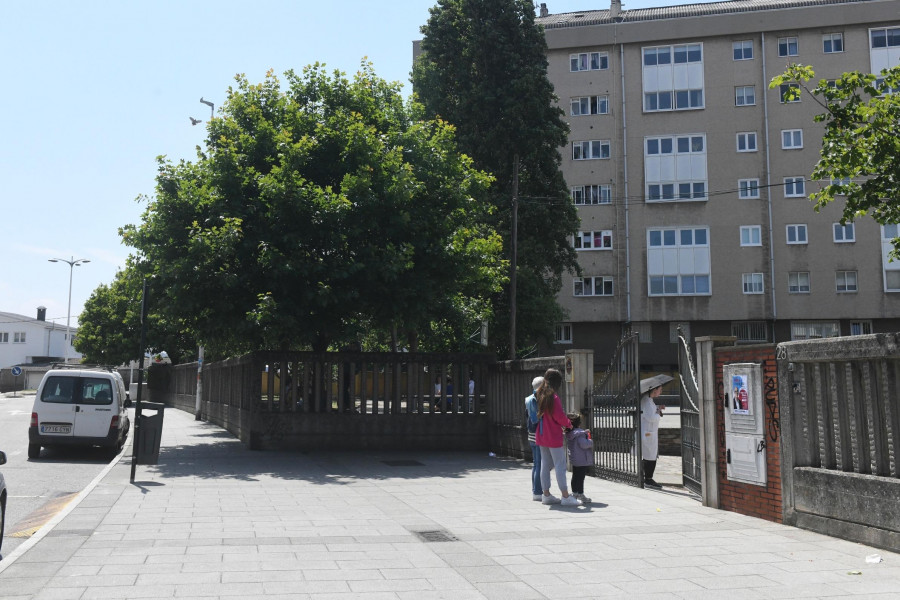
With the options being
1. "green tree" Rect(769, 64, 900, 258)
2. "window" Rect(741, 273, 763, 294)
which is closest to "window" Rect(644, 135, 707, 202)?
"window" Rect(741, 273, 763, 294)

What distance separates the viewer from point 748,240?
1822 inches

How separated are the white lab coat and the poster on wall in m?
2.47

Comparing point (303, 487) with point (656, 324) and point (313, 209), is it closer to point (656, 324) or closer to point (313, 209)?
point (313, 209)

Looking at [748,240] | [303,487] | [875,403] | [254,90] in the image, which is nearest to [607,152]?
[748,240]

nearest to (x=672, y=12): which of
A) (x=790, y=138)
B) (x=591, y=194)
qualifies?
A: (x=790, y=138)

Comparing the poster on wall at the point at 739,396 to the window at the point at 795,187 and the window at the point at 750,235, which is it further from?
the window at the point at 795,187

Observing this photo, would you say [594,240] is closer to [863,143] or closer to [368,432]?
[368,432]

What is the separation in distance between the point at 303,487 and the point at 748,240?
3890cm

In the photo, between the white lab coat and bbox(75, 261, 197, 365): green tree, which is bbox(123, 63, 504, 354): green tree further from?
bbox(75, 261, 197, 365): green tree

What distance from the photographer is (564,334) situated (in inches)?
1892

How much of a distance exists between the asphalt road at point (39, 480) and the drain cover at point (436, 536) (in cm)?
405

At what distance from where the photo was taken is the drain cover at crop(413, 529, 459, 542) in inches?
327

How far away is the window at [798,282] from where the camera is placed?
4600 centimetres

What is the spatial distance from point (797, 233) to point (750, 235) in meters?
2.53
